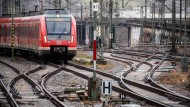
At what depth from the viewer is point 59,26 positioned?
33.3 meters

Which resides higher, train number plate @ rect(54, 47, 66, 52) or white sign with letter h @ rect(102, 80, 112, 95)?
white sign with letter h @ rect(102, 80, 112, 95)

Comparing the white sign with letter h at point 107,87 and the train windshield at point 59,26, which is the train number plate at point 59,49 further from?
the white sign with letter h at point 107,87

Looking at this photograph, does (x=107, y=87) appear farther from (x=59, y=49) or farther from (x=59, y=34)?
(x=59, y=49)

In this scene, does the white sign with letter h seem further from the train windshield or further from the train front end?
the train windshield

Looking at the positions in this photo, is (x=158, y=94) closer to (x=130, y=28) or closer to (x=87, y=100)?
(x=87, y=100)

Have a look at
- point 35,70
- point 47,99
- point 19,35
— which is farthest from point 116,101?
point 19,35

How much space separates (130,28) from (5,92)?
296 ft

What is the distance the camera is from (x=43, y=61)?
36.4 m

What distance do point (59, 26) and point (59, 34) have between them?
53 cm

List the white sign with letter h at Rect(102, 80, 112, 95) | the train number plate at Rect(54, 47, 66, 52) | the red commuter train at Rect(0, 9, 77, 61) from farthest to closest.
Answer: the train number plate at Rect(54, 47, 66, 52) < the red commuter train at Rect(0, 9, 77, 61) < the white sign with letter h at Rect(102, 80, 112, 95)

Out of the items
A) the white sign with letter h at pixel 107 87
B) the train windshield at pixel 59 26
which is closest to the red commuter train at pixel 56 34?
the train windshield at pixel 59 26

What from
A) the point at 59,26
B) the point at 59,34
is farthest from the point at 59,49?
the point at 59,26

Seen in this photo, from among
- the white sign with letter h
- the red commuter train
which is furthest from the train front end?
the white sign with letter h

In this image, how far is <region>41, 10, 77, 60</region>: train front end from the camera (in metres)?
33.2
